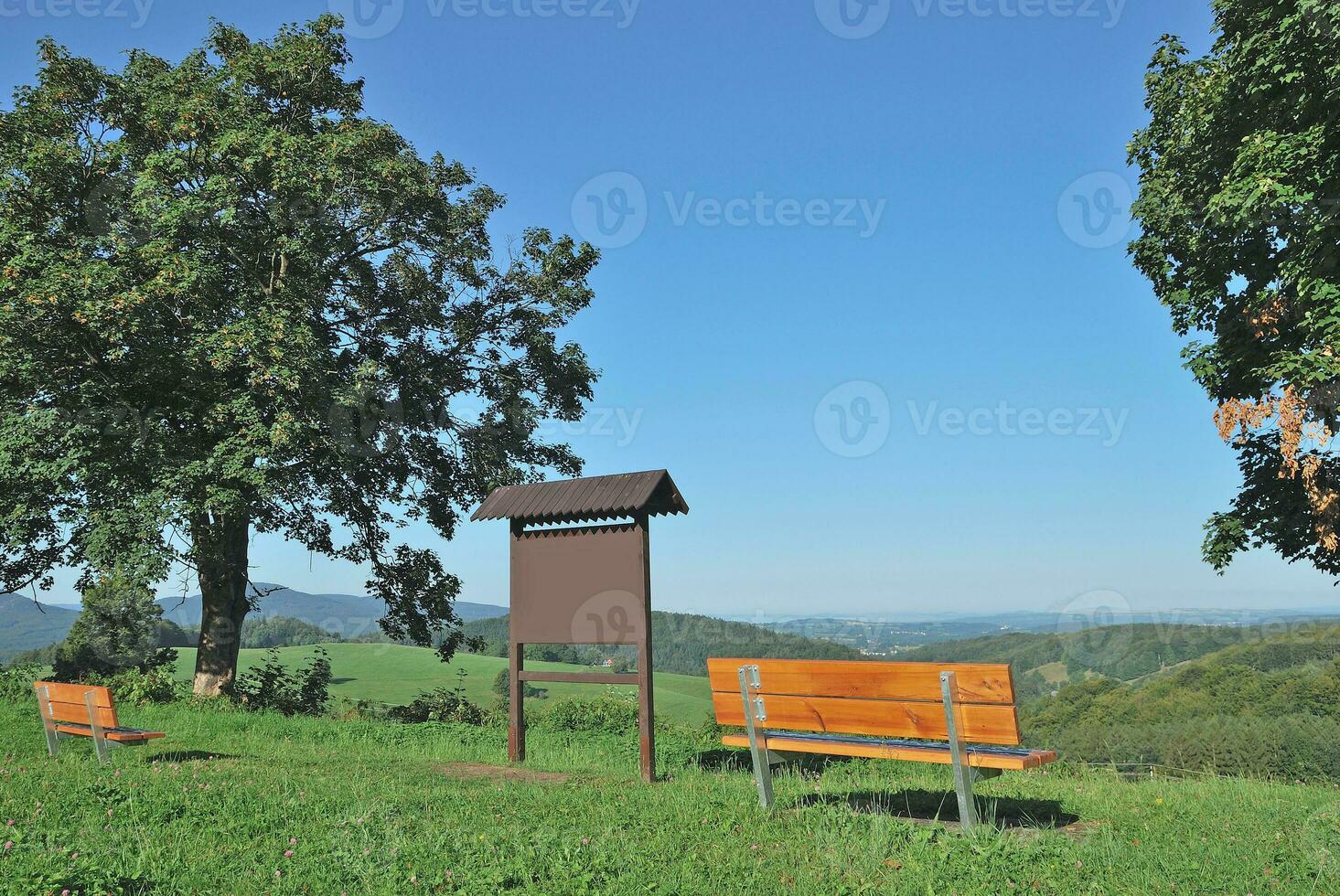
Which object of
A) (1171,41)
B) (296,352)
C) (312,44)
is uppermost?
(312,44)

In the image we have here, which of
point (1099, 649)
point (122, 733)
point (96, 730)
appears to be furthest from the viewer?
point (1099, 649)

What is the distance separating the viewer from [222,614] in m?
18.2

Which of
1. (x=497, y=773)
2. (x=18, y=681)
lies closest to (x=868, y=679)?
(x=497, y=773)

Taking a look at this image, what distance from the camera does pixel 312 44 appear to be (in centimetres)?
1825

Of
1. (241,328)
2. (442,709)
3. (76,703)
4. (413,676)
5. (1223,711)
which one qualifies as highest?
(241,328)

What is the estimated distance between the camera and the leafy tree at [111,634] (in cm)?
1966

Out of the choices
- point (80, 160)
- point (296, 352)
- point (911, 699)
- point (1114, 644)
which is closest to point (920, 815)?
point (911, 699)

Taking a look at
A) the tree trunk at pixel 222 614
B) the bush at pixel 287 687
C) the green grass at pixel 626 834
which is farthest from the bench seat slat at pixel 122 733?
the bush at pixel 287 687

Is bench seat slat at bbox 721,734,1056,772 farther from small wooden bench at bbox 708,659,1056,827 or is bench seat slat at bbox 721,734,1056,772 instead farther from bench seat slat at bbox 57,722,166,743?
bench seat slat at bbox 57,722,166,743

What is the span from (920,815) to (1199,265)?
42.6ft

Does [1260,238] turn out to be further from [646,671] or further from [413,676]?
[413,676]

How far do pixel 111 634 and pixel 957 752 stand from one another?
78.2 ft

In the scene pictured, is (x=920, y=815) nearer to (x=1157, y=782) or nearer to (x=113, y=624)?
(x=1157, y=782)

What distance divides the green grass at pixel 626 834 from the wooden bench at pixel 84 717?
32cm
